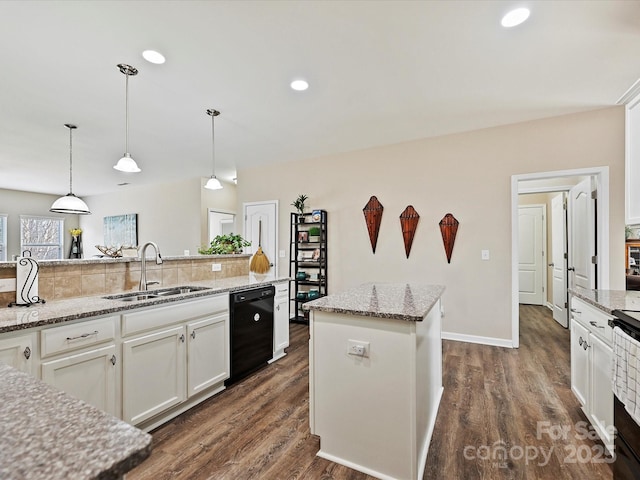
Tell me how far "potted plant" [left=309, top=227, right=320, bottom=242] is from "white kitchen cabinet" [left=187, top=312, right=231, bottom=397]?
230cm

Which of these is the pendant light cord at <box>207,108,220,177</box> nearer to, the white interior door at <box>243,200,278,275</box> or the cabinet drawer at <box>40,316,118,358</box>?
the white interior door at <box>243,200,278,275</box>

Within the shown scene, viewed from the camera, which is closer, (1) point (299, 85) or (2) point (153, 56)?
(2) point (153, 56)

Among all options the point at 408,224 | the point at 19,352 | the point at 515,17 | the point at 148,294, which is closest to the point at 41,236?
the point at 148,294

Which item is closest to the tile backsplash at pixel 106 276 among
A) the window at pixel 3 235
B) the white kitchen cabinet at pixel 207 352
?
the white kitchen cabinet at pixel 207 352

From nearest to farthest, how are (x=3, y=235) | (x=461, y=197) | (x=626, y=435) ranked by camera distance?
(x=626, y=435) → (x=461, y=197) → (x=3, y=235)

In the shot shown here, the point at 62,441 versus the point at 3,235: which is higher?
the point at 3,235

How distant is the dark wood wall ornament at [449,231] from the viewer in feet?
12.7

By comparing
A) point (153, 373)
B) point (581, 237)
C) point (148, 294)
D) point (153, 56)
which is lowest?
point (153, 373)

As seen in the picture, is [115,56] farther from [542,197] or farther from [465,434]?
[542,197]

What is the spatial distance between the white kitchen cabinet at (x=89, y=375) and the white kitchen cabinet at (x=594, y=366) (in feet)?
9.28

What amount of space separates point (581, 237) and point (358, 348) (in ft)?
12.3

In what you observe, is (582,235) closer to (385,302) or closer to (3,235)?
(385,302)

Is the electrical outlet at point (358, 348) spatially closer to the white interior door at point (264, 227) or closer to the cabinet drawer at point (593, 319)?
the cabinet drawer at point (593, 319)

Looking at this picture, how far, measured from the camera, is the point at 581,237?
3.79 m
